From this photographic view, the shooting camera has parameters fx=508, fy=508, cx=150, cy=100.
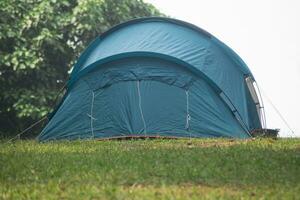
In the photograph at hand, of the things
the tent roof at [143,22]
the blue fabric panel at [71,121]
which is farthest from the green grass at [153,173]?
the tent roof at [143,22]

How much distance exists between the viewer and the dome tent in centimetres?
1295

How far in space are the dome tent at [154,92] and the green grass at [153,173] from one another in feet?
10.7

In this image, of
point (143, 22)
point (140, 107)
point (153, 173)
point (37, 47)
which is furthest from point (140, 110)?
point (153, 173)

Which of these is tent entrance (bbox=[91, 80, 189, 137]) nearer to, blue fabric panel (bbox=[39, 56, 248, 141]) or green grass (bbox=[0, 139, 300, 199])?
blue fabric panel (bbox=[39, 56, 248, 141])

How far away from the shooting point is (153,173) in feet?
22.6

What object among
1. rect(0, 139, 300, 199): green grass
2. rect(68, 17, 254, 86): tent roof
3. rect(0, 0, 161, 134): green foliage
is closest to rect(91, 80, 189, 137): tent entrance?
rect(68, 17, 254, 86): tent roof

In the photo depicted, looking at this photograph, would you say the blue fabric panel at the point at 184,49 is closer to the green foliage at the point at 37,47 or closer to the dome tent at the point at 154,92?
the dome tent at the point at 154,92

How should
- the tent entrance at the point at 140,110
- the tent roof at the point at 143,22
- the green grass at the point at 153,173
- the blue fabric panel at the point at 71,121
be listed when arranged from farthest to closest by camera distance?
the tent roof at the point at 143,22 < the blue fabric panel at the point at 71,121 < the tent entrance at the point at 140,110 < the green grass at the point at 153,173

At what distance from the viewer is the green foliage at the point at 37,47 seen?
661 inches

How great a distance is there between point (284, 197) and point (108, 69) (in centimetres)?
865

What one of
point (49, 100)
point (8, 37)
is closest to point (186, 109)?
point (49, 100)

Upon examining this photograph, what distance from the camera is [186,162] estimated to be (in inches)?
307

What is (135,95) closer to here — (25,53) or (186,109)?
(186,109)

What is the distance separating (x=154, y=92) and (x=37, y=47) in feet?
18.7
